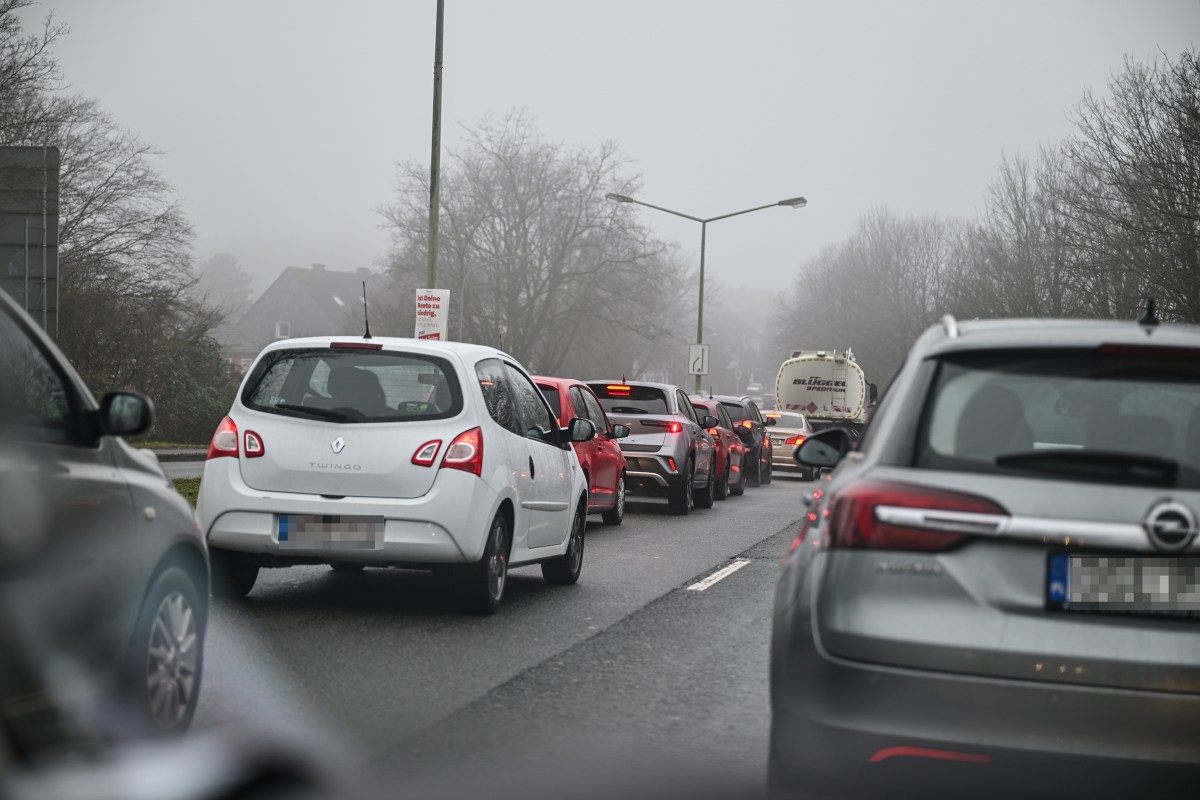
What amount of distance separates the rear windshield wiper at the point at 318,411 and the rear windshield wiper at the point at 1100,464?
527 cm

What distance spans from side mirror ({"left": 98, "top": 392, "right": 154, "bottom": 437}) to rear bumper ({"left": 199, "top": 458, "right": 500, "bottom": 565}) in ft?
11.8

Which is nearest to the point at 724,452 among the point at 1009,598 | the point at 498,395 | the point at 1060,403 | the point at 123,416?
the point at 498,395

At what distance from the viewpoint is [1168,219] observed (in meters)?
31.5

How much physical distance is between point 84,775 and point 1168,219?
3132cm

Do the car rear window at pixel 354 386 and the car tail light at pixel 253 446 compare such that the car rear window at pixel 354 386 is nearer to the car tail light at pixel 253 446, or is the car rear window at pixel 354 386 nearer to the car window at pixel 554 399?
the car tail light at pixel 253 446

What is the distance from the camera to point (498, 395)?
9.50 meters

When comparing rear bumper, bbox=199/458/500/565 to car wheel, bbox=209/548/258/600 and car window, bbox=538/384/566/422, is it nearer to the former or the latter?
car wheel, bbox=209/548/258/600

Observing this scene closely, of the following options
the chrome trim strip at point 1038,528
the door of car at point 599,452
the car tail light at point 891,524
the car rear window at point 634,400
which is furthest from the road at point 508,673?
the car rear window at point 634,400

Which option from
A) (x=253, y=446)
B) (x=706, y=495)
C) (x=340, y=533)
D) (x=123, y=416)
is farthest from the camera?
(x=706, y=495)

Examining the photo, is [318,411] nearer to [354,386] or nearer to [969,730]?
[354,386]

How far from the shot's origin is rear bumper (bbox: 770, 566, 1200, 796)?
3713 mm

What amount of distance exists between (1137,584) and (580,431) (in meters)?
7.11

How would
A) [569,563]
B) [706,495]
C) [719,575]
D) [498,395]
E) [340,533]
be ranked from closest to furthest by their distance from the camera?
[340,533] → [498,395] → [569,563] → [719,575] → [706,495]

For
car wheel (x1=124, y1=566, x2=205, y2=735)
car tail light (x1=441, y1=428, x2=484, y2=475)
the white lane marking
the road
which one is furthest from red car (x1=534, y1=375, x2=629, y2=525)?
car wheel (x1=124, y1=566, x2=205, y2=735)
